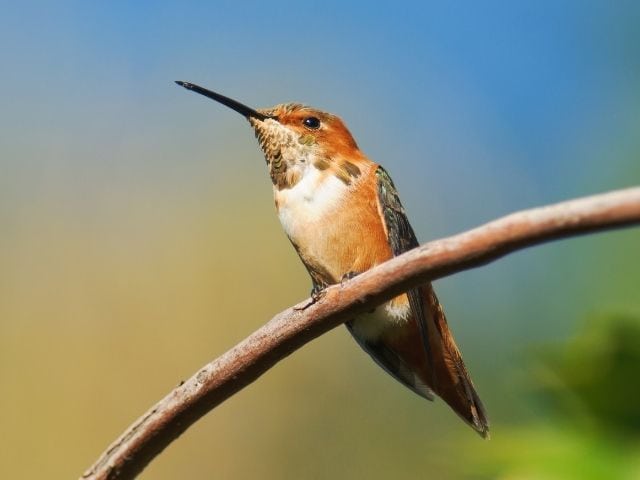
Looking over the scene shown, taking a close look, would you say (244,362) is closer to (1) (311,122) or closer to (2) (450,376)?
(2) (450,376)

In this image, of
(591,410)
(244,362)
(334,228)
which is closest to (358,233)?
(334,228)

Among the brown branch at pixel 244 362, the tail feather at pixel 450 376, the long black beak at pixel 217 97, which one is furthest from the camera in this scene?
the long black beak at pixel 217 97

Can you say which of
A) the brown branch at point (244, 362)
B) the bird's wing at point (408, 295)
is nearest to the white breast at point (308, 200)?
the bird's wing at point (408, 295)

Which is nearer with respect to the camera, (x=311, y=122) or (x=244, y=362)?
(x=244, y=362)

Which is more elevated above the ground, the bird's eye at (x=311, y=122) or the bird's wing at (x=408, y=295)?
the bird's eye at (x=311, y=122)

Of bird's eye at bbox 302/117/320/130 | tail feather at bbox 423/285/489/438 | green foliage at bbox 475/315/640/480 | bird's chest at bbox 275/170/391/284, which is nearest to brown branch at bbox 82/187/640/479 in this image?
green foliage at bbox 475/315/640/480

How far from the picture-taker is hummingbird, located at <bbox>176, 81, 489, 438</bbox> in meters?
3.59

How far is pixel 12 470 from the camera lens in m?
7.07

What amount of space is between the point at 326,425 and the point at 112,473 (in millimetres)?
4965

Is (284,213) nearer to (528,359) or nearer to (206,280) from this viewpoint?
(528,359)

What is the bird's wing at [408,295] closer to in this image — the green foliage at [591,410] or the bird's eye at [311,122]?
the bird's eye at [311,122]

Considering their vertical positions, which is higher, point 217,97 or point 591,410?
point 217,97

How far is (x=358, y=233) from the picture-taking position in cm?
359

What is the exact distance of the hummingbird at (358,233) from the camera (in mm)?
3592
